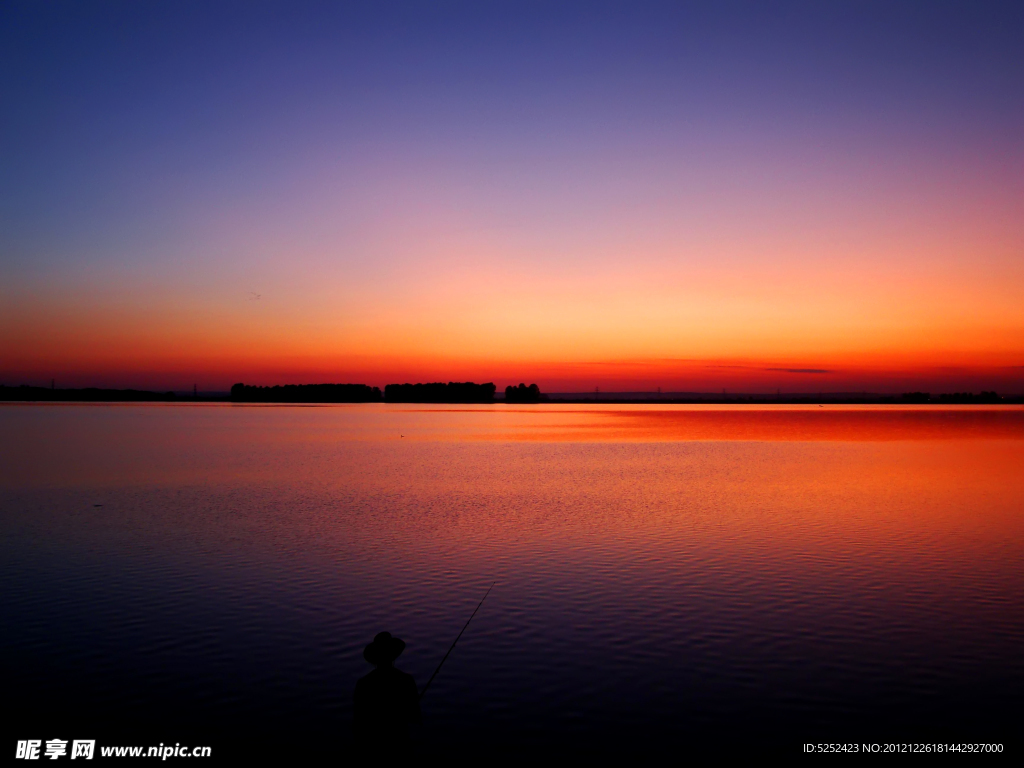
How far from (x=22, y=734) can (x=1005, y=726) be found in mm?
12339

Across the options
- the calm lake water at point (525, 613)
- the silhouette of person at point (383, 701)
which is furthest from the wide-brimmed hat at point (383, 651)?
the calm lake water at point (525, 613)

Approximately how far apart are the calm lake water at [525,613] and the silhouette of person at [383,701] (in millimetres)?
1032

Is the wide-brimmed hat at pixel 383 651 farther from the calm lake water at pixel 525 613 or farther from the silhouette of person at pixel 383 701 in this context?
the calm lake water at pixel 525 613

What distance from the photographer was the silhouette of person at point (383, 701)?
8.28 m

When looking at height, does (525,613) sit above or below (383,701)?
below

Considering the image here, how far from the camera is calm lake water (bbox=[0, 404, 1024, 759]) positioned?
987cm

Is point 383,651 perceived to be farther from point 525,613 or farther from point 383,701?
point 525,613

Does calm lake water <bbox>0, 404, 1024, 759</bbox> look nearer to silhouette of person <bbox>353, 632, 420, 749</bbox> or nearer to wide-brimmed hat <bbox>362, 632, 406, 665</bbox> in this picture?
silhouette of person <bbox>353, 632, 420, 749</bbox>

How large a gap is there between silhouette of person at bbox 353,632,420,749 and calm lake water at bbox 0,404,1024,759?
40.6 inches

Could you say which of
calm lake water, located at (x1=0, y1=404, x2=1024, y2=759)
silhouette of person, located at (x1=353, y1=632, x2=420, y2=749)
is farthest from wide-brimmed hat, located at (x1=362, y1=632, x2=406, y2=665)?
calm lake water, located at (x1=0, y1=404, x2=1024, y2=759)

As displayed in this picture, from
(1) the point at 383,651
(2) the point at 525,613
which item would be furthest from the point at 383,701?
(2) the point at 525,613

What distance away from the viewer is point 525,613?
15.0 metres

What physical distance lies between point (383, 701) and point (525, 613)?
276 inches

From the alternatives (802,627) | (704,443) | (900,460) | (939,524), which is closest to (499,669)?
(802,627)
